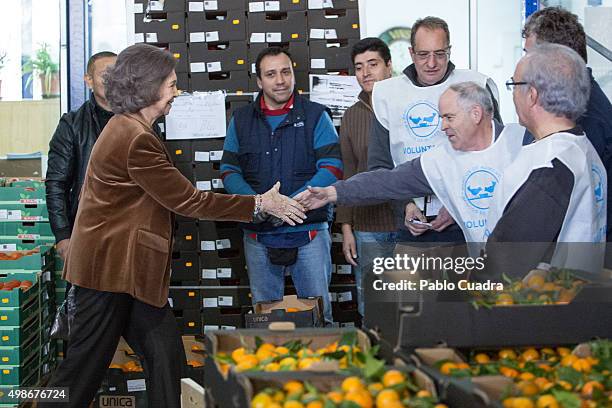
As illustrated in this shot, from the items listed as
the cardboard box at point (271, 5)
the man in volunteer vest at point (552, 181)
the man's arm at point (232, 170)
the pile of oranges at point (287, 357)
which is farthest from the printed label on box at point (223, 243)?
the pile of oranges at point (287, 357)

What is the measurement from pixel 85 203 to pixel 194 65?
2412 mm

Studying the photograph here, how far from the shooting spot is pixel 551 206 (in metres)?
2.44

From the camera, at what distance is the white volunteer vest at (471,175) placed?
3088 millimetres

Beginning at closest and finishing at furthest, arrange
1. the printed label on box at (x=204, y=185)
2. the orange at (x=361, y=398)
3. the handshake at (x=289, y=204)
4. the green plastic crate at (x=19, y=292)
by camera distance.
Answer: the orange at (x=361, y=398)
the handshake at (x=289, y=204)
the green plastic crate at (x=19, y=292)
the printed label on box at (x=204, y=185)

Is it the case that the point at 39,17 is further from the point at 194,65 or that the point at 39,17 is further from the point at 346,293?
the point at 346,293

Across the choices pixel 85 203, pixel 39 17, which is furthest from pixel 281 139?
pixel 39 17

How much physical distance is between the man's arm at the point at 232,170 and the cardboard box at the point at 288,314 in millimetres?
698

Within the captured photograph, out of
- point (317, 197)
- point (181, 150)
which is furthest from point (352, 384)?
point (181, 150)

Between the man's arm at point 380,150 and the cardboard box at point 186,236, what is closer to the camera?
the man's arm at point 380,150

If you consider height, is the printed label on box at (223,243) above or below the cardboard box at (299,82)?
below

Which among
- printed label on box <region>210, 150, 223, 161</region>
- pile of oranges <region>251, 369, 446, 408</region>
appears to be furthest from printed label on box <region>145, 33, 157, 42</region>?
pile of oranges <region>251, 369, 446, 408</region>

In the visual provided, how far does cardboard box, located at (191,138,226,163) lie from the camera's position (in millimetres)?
5504

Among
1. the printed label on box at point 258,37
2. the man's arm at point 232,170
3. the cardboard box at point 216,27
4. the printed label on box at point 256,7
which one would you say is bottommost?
the man's arm at point 232,170

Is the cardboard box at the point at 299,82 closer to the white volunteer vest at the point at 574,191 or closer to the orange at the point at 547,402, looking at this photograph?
the white volunteer vest at the point at 574,191
